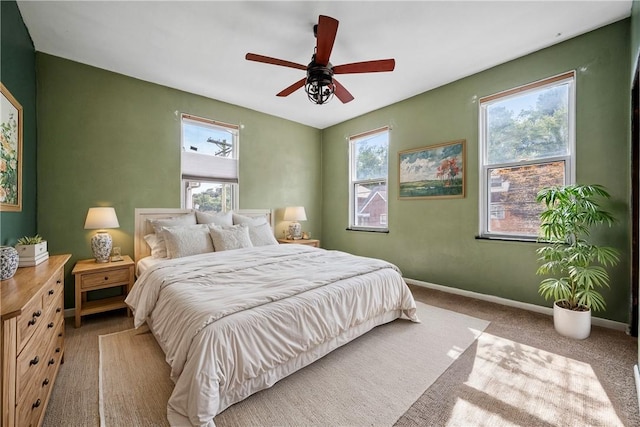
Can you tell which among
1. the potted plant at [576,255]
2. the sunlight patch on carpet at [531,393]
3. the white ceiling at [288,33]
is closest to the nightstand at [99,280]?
the white ceiling at [288,33]

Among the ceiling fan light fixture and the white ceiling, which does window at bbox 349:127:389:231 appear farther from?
the ceiling fan light fixture

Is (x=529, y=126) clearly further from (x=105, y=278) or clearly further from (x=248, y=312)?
(x=105, y=278)

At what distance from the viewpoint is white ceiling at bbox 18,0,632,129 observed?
2.23 m

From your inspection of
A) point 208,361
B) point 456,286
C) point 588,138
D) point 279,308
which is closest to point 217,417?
point 208,361

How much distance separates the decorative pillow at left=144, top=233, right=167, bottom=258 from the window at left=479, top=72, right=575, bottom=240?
393 centimetres

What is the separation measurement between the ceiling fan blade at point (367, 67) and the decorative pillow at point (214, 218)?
7.93 ft

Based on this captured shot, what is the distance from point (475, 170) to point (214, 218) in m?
3.52

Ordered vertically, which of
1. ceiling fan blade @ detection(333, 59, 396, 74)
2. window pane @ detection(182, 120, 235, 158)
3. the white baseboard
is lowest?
the white baseboard

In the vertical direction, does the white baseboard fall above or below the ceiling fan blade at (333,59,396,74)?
below

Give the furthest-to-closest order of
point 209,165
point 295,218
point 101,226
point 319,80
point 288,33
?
point 295,218
point 209,165
point 101,226
point 288,33
point 319,80

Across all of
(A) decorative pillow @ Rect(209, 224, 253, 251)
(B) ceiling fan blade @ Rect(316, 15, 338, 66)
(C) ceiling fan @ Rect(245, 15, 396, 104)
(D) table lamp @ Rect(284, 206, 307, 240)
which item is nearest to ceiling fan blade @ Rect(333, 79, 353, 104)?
(C) ceiling fan @ Rect(245, 15, 396, 104)

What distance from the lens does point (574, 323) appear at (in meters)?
2.36

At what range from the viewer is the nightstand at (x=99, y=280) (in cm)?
→ 264

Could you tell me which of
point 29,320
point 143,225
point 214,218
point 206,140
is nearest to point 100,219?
point 143,225
